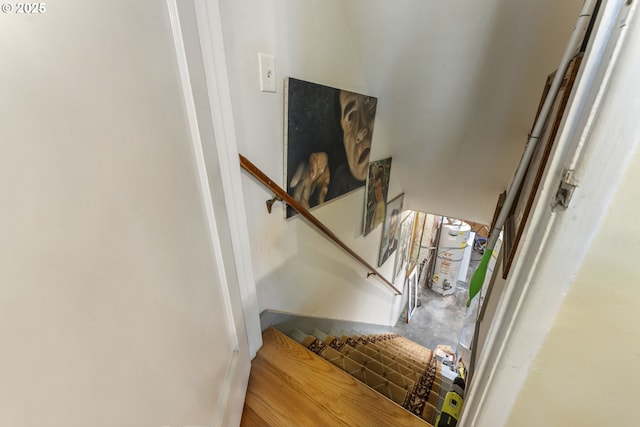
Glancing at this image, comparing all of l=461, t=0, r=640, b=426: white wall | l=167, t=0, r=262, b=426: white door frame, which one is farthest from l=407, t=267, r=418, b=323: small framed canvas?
l=461, t=0, r=640, b=426: white wall

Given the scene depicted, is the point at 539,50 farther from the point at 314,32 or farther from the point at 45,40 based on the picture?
the point at 45,40

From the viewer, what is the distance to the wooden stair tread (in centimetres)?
103

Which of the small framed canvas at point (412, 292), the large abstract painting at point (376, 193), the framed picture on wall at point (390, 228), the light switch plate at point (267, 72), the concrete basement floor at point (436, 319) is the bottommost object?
the concrete basement floor at point (436, 319)

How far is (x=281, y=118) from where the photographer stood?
3.81ft

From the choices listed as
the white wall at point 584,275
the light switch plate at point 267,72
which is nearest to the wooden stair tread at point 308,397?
the white wall at point 584,275

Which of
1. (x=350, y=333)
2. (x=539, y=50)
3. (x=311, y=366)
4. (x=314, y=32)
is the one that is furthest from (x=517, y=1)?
(x=350, y=333)

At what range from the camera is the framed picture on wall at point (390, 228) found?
2.97m

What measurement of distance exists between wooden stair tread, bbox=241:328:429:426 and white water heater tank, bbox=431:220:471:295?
4.71 metres

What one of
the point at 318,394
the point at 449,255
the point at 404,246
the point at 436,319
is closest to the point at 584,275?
the point at 318,394

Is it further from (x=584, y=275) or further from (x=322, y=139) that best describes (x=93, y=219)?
(x=322, y=139)

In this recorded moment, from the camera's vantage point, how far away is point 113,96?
0.43 m

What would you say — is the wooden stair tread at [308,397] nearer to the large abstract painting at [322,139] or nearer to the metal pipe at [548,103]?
the large abstract painting at [322,139]

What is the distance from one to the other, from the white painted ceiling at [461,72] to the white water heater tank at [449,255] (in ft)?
9.21

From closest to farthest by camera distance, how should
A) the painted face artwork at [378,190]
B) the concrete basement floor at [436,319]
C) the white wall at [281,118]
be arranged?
the white wall at [281,118]
the painted face artwork at [378,190]
the concrete basement floor at [436,319]
